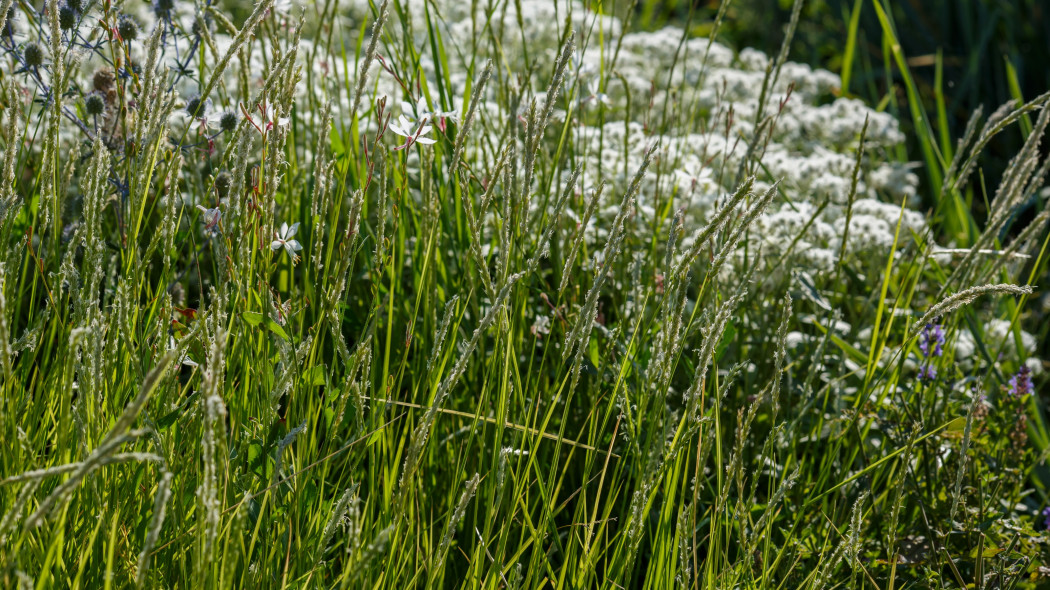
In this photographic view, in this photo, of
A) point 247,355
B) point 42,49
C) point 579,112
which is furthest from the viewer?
point 579,112

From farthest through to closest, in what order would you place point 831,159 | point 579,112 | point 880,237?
point 831,159 → point 880,237 → point 579,112

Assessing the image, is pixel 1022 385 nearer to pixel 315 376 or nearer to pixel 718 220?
pixel 718 220

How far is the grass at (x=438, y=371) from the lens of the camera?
99cm

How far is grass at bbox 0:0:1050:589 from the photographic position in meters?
0.99

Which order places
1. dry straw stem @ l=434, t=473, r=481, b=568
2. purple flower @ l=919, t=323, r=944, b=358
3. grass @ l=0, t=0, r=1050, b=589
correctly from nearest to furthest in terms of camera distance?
1. dry straw stem @ l=434, t=473, r=481, b=568
2. grass @ l=0, t=0, r=1050, b=589
3. purple flower @ l=919, t=323, r=944, b=358

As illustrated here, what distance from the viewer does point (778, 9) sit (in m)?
6.43

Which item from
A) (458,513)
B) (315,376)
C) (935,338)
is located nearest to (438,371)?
(315,376)

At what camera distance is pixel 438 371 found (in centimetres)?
126

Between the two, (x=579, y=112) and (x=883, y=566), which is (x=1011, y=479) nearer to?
(x=883, y=566)

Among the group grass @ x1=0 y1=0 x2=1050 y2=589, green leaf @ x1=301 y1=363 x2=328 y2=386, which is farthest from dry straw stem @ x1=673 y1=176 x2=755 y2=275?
green leaf @ x1=301 y1=363 x2=328 y2=386

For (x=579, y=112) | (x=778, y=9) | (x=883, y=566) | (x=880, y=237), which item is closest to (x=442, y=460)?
(x=883, y=566)

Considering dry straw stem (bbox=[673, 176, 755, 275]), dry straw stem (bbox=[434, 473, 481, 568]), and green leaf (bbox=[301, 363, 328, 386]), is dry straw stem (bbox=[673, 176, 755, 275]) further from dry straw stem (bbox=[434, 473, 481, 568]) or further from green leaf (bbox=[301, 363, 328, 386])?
green leaf (bbox=[301, 363, 328, 386])

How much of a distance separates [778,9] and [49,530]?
244 inches

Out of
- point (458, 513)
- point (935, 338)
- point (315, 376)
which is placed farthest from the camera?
point (935, 338)
